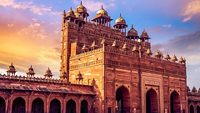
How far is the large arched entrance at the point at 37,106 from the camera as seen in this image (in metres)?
28.4

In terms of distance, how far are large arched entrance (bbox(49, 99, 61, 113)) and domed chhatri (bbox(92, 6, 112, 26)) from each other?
1528 centimetres

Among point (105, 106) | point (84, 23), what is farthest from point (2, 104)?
point (84, 23)

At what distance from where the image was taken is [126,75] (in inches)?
1302

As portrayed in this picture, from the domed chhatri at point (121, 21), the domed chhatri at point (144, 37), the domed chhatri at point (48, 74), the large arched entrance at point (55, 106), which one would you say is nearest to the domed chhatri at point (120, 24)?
the domed chhatri at point (121, 21)

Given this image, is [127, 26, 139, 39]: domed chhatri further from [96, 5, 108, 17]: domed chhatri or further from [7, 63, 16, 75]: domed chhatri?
[7, 63, 16, 75]: domed chhatri

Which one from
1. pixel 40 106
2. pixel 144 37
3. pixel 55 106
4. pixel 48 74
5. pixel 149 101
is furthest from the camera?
pixel 144 37

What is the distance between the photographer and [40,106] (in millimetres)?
28953

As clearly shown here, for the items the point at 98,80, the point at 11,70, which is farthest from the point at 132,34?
the point at 11,70

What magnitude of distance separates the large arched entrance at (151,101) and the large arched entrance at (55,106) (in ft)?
38.1

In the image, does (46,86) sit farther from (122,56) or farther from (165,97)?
(165,97)

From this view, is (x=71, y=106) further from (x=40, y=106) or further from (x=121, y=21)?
(x=121, y=21)

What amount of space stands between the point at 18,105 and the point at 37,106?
6.20 ft

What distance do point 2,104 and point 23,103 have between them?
190 cm

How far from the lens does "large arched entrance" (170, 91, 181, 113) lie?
38906 mm
